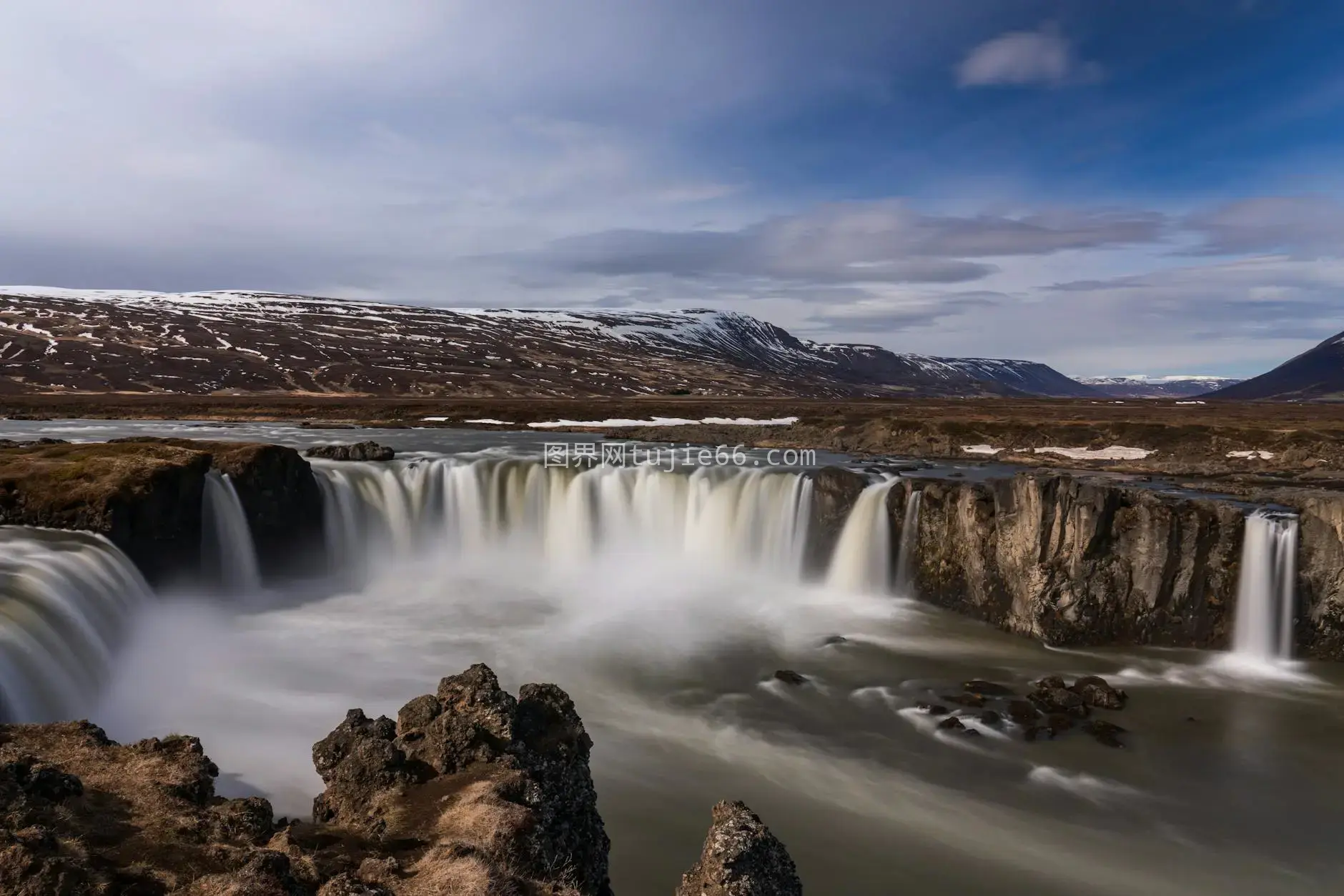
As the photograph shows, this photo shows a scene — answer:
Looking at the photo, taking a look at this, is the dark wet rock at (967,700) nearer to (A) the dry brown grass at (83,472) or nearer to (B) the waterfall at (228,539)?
(B) the waterfall at (228,539)

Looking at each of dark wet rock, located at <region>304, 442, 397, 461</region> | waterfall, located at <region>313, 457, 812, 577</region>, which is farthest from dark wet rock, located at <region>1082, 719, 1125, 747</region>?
dark wet rock, located at <region>304, 442, 397, 461</region>

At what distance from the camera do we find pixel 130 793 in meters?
9.39

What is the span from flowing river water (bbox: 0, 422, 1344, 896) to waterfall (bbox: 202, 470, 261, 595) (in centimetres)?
14

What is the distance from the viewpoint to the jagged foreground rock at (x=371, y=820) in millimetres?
7223

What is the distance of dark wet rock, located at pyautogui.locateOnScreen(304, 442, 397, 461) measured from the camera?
39.0 m

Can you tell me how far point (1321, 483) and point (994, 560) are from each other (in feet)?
64.5

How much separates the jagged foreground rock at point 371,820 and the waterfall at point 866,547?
20.2 metres

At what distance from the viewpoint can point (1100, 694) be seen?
773 inches

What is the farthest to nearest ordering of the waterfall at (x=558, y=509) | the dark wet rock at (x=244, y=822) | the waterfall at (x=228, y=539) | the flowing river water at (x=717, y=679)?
the waterfall at (x=558, y=509), the waterfall at (x=228, y=539), the flowing river water at (x=717, y=679), the dark wet rock at (x=244, y=822)

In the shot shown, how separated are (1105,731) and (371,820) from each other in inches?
664

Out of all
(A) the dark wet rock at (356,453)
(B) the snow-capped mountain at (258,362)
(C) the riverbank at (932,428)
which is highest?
(B) the snow-capped mountain at (258,362)

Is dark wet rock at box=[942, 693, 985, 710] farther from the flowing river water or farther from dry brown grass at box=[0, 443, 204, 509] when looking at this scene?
dry brown grass at box=[0, 443, 204, 509]

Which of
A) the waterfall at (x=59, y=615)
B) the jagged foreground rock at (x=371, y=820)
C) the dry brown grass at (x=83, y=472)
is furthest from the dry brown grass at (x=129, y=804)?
the dry brown grass at (x=83, y=472)

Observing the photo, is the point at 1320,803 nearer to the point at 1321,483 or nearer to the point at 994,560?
the point at 994,560
